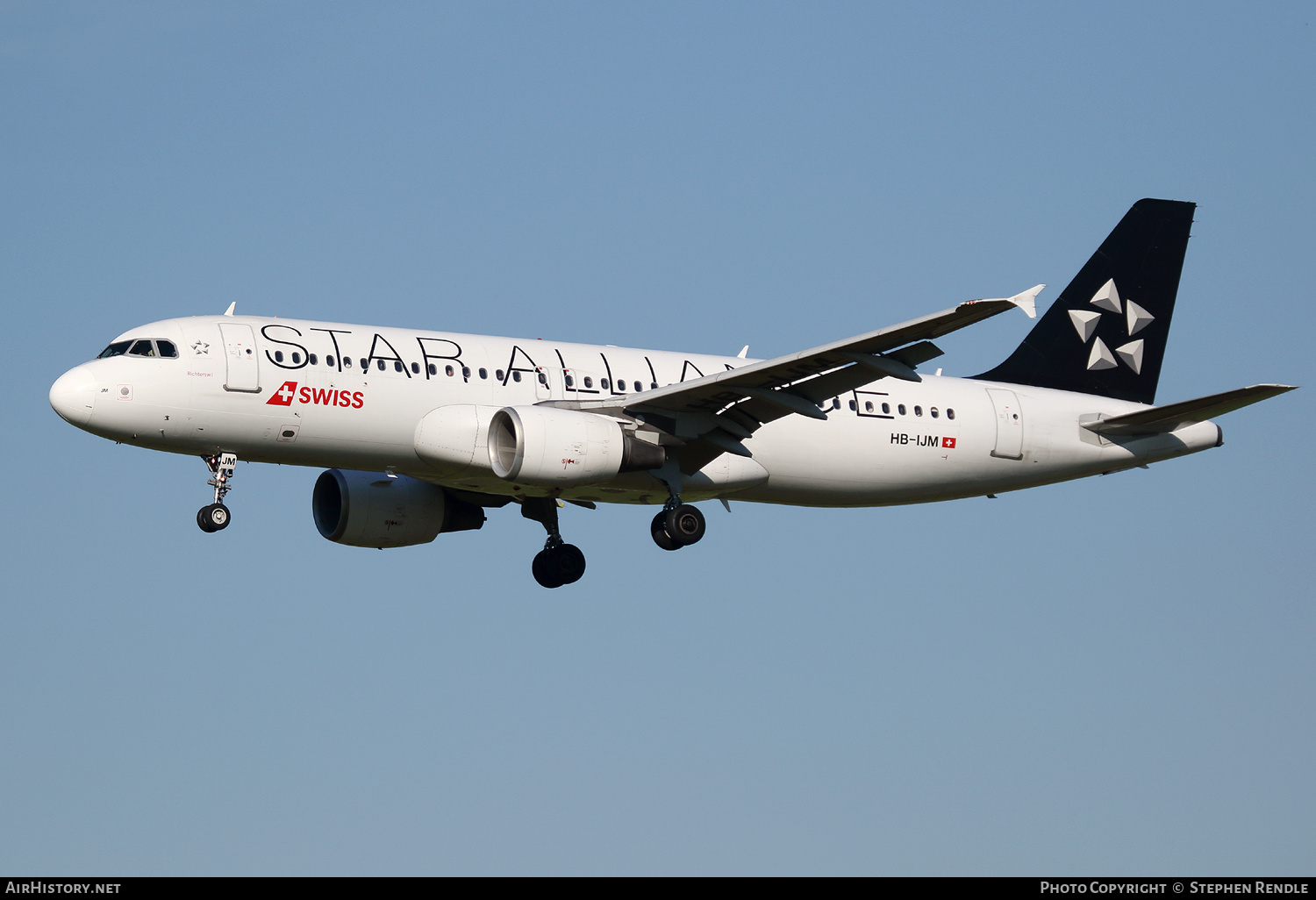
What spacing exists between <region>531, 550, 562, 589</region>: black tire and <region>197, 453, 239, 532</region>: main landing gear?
329 inches

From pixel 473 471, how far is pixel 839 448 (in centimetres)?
842

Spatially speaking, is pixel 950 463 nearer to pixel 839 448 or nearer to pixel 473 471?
pixel 839 448

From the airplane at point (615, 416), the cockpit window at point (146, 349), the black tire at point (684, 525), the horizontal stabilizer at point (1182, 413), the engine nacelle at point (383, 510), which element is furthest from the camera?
the engine nacelle at point (383, 510)

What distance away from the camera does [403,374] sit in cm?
3275

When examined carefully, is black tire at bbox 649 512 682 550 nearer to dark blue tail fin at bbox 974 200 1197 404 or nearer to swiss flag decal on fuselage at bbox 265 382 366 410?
swiss flag decal on fuselage at bbox 265 382 366 410

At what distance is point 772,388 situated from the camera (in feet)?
108

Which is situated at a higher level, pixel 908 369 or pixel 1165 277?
pixel 1165 277

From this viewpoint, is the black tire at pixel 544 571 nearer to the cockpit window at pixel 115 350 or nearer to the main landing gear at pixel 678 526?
the main landing gear at pixel 678 526

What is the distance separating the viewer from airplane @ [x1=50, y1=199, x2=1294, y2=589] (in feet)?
105

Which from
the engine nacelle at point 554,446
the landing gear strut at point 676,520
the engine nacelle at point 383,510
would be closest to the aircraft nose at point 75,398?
the engine nacelle at point 383,510

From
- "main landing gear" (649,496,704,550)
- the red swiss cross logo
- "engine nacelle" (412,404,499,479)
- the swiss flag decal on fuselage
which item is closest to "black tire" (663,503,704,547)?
"main landing gear" (649,496,704,550)

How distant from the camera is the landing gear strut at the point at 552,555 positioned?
1522 inches

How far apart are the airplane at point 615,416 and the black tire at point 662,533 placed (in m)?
0.05
